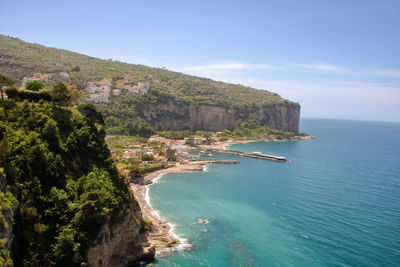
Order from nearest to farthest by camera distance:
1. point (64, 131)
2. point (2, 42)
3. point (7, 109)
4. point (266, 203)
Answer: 1. point (7, 109)
2. point (64, 131)
3. point (266, 203)
4. point (2, 42)

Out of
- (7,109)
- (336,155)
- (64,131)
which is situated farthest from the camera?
(336,155)

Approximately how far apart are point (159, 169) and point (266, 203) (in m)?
30.4

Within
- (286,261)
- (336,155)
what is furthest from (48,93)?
(336,155)

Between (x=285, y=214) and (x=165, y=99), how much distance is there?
97591 mm

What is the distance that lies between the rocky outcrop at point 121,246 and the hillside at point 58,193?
82 mm

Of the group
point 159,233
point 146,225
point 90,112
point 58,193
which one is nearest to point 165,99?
point 90,112

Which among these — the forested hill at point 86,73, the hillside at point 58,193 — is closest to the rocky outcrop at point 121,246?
the hillside at point 58,193

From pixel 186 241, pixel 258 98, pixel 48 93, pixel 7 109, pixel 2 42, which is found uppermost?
pixel 2 42

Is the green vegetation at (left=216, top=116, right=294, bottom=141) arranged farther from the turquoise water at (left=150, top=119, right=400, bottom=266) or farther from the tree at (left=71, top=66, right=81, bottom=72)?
the tree at (left=71, top=66, right=81, bottom=72)

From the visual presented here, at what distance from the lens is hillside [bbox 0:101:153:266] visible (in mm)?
18344

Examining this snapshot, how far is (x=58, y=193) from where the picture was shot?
21.4 m

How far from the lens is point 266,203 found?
46.4 metres

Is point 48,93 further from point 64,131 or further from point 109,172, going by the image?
point 109,172

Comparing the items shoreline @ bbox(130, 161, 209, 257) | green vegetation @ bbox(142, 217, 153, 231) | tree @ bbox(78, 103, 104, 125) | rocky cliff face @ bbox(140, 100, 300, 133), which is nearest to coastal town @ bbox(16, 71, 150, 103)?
rocky cliff face @ bbox(140, 100, 300, 133)
